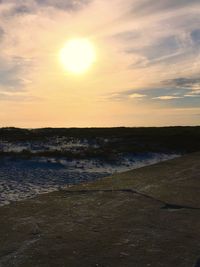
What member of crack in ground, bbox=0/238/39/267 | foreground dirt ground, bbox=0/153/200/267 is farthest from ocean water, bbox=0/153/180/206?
crack in ground, bbox=0/238/39/267

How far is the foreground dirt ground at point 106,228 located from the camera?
4887 mm

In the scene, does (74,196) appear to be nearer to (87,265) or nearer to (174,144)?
(87,265)

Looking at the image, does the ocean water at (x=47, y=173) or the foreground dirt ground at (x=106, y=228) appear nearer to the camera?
the foreground dirt ground at (x=106, y=228)

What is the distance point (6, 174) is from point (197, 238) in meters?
9.90

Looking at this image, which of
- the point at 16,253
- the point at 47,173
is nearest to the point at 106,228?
the point at 16,253

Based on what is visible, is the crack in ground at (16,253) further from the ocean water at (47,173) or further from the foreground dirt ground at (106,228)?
the ocean water at (47,173)

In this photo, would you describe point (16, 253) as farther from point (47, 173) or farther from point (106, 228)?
point (47, 173)

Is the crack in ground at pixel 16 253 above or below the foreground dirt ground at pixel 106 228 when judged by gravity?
below

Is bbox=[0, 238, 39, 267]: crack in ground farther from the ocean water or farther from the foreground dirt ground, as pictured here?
the ocean water

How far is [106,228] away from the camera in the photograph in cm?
610

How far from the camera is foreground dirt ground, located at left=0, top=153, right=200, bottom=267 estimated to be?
192 inches

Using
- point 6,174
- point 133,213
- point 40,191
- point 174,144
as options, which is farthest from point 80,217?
point 174,144

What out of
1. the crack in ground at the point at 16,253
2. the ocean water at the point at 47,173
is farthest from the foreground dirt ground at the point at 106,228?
the ocean water at the point at 47,173

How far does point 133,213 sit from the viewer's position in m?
6.98
